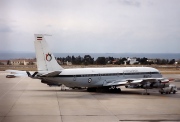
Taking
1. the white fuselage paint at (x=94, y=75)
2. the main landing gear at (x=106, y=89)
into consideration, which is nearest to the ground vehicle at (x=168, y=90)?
the white fuselage paint at (x=94, y=75)

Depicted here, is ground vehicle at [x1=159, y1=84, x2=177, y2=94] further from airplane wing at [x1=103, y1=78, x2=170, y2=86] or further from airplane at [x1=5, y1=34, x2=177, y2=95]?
airplane wing at [x1=103, y1=78, x2=170, y2=86]

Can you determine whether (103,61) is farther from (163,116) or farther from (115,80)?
(163,116)

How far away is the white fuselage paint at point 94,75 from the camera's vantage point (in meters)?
26.5

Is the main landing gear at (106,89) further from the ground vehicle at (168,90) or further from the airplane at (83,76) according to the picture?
the ground vehicle at (168,90)

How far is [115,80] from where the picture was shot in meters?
28.4

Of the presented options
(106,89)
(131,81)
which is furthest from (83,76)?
(131,81)

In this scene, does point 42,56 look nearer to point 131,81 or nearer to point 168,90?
point 131,81

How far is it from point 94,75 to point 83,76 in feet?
3.51

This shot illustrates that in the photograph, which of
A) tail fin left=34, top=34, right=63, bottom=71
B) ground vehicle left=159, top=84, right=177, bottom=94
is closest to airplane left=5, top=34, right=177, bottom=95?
tail fin left=34, top=34, right=63, bottom=71

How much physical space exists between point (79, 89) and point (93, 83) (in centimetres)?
329

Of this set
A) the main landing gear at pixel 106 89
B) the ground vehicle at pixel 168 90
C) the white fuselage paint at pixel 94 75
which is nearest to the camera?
the white fuselage paint at pixel 94 75

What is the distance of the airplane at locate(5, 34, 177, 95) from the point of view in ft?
85.4

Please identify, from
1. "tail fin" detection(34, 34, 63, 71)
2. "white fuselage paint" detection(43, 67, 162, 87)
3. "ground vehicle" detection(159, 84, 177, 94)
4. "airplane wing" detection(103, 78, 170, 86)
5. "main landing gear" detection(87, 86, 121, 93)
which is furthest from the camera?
"main landing gear" detection(87, 86, 121, 93)

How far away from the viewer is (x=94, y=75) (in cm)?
2759
